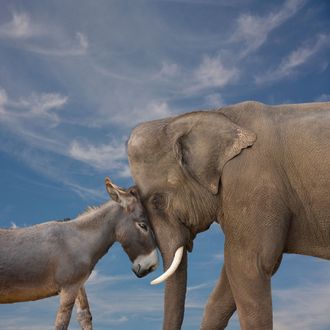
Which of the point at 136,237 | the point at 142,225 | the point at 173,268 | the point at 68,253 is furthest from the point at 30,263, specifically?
the point at 173,268

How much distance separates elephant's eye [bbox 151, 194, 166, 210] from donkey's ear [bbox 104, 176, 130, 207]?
999mm

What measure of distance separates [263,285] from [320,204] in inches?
42.0

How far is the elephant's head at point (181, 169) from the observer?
23.6 feet

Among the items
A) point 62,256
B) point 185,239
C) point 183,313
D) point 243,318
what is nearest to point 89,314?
point 62,256

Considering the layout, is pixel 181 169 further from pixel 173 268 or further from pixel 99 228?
pixel 99 228

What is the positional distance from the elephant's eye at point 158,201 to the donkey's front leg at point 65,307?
2.76 meters

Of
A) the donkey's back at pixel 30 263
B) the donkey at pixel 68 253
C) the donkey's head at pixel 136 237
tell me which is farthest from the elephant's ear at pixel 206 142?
the donkey's back at pixel 30 263

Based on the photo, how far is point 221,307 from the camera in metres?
8.37

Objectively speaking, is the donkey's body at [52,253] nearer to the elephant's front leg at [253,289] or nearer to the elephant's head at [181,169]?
the elephant's head at [181,169]

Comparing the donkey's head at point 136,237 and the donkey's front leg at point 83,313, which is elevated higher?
the donkey's head at point 136,237

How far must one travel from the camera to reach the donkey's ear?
852cm

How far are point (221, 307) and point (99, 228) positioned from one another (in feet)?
8.53

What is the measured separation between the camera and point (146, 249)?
30.9ft

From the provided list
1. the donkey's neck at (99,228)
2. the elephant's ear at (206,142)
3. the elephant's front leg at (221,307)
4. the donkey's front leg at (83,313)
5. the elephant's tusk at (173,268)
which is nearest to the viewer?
the elephant's ear at (206,142)
